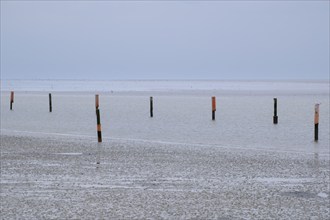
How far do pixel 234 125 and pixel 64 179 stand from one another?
702 inches

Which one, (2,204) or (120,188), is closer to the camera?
(2,204)

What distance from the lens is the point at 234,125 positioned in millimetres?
27578

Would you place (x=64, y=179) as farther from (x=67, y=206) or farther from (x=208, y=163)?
(x=208, y=163)

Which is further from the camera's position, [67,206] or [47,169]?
[47,169]

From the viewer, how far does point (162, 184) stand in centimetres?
1015

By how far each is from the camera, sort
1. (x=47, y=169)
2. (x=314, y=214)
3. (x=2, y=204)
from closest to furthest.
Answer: (x=314, y=214) < (x=2, y=204) < (x=47, y=169)

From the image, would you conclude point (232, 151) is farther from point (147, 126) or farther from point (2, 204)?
point (147, 126)

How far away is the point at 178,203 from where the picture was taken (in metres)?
8.52

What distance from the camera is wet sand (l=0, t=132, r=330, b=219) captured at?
26.5 ft

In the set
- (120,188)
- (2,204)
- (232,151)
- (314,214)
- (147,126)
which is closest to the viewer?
(314,214)

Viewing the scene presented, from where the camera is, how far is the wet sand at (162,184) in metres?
8.07

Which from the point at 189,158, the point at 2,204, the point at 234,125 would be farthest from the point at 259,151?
the point at 234,125

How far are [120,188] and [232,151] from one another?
22.1 feet

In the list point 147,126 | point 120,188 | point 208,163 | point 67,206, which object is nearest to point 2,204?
point 67,206
